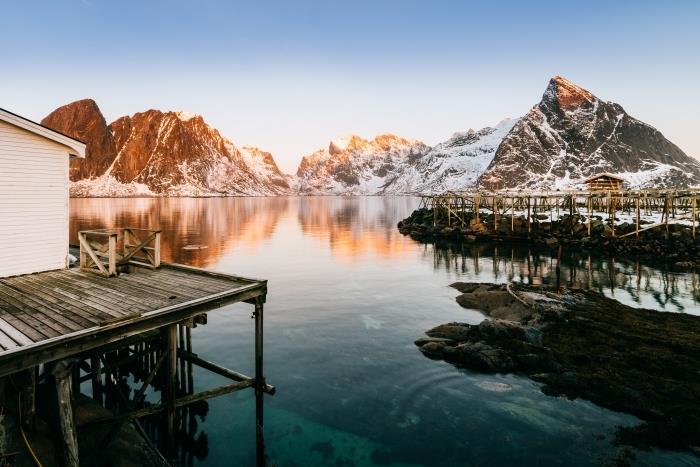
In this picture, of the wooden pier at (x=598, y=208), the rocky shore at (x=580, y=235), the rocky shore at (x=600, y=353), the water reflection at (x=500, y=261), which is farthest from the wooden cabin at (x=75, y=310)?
the wooden pier at (x=598, y=208)

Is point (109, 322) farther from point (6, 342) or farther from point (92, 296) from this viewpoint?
point (92, 296)

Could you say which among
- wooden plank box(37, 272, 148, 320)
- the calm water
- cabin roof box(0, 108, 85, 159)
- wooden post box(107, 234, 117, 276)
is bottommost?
the calm water

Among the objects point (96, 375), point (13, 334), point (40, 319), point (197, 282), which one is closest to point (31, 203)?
point (96, 375)

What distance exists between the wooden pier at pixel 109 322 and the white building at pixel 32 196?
734 mm

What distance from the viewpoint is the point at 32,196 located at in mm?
14633

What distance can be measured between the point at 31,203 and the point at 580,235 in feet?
177

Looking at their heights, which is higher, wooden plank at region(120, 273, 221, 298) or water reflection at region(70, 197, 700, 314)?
wooden plank at region(120, 273, 221, 298)

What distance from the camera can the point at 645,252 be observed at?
4441 centimetres

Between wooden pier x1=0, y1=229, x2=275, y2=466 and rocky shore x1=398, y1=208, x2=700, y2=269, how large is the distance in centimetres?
4179

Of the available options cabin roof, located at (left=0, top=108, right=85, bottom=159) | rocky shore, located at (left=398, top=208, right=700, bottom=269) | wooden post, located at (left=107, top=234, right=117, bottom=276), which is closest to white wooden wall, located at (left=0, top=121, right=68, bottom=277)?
cabin roof, located at (left=0, top=108, right=85, bottom=159)

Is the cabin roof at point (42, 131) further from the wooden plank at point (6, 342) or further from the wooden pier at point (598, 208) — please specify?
the wooden pier at point (598, 208)

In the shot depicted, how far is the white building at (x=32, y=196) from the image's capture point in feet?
45.9

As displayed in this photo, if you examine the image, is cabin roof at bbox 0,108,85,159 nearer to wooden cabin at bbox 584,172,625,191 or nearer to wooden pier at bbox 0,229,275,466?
wooden pier at bbox 0,229,275,466

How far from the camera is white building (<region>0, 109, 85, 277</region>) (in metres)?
14.0
